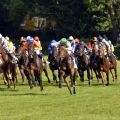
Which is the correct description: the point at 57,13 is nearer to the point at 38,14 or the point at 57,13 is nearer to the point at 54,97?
the point at 38,14

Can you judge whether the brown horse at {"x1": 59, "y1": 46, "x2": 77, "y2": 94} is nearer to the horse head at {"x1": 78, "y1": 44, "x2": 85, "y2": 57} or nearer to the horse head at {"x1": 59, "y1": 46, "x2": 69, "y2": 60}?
the horse head at {"x1": 59, "y1": 46, "x2": 69, "y2": 60}

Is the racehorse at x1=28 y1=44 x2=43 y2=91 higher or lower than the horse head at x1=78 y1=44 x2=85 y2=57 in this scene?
lower

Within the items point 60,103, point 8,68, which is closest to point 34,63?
point 8,68

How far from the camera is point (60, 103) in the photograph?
2023cm

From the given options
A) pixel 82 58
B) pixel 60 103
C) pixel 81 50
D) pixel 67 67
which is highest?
pixel 81 50

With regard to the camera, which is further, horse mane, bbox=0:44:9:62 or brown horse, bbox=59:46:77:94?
horse mane, bbox=0:44:9:62

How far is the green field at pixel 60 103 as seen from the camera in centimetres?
1719

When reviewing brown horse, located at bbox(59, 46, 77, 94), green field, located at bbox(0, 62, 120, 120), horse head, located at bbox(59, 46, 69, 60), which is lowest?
green field, located at bbox(0, 62, 120, 120)

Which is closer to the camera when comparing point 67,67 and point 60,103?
point 60,103

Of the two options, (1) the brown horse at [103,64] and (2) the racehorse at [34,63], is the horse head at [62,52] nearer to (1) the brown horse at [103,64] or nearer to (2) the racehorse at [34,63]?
(2) the racehorse at [34,63]

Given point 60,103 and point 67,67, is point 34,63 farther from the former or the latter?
point 60,103

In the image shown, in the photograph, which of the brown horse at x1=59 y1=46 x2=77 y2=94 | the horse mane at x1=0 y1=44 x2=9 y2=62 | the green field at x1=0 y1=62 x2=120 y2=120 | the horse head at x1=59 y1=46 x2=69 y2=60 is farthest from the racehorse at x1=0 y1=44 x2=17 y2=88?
the horse head at x1=59 y1=46 x2=69 y2=60

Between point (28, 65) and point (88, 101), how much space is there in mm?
5213

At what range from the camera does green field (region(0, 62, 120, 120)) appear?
17188mm
